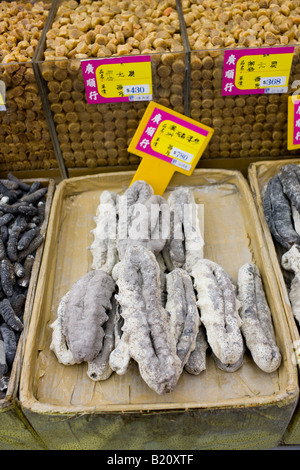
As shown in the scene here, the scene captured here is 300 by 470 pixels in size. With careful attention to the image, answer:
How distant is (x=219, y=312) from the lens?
1709mm

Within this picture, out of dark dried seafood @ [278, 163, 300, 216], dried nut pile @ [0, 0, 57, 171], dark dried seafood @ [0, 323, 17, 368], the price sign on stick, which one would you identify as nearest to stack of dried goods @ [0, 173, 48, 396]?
dark dried seafood @ [0, 323, 17, 368]

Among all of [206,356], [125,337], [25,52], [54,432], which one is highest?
[25,52]

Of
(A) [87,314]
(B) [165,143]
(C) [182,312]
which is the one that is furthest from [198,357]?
(B) [165,143]

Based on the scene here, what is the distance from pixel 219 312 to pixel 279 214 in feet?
2.36

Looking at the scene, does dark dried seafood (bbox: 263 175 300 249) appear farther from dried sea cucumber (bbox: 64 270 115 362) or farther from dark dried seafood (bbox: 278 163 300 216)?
dried sea cucumber (bbox: 64 270 115 362)

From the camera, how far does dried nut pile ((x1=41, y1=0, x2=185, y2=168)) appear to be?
2.07m

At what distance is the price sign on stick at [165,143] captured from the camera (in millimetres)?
2223

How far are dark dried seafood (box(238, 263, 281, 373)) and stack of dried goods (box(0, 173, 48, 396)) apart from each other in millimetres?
1044

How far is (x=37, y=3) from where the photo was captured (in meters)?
2.49

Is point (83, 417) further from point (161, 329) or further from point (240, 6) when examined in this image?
point (240, 6)

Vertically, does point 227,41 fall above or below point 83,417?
above

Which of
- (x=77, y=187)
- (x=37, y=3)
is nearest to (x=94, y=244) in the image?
(x=77, y=187)

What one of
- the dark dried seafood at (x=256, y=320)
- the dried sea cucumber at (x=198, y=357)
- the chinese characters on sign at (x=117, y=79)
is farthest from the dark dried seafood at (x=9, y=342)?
the chinese characters on sign at (x=117, y=79)
